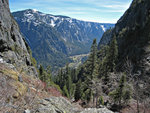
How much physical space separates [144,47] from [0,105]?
49.2m

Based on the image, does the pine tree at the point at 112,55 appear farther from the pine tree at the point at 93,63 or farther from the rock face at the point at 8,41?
the rock face at the point at 8,41

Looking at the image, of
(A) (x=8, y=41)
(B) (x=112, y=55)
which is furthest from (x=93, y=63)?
(A) (x=8, y=41)

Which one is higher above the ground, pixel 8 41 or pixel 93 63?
pixel 8 41

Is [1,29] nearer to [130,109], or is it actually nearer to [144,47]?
[130,109]

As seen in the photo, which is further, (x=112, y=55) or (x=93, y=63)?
(x=112, y=55)

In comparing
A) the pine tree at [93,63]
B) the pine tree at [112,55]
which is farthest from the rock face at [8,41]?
the pine tree at [112,55]

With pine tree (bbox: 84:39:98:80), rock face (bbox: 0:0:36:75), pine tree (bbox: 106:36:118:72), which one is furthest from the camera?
pine tree (bbox: 106:36:118:72)

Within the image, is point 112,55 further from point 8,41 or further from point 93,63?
point 8,41

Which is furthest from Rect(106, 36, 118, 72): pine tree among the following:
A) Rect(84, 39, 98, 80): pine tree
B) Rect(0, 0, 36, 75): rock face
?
Rect(0, 0, 36, 75): rock face

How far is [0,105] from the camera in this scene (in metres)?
7.26

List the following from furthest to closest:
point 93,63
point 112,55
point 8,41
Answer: point 112,55 → point 93,63 → point 8,41

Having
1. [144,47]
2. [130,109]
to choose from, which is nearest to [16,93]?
[130,109]

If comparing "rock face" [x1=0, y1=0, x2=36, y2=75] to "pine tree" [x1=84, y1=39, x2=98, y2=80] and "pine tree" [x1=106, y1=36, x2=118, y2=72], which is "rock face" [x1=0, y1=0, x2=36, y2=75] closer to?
"pine tree" [x1=84, y1=39, x2=98, y2=80]

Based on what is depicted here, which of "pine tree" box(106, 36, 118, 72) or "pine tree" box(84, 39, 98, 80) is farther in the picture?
"pine tree" box(106, 36, 118, 72)
